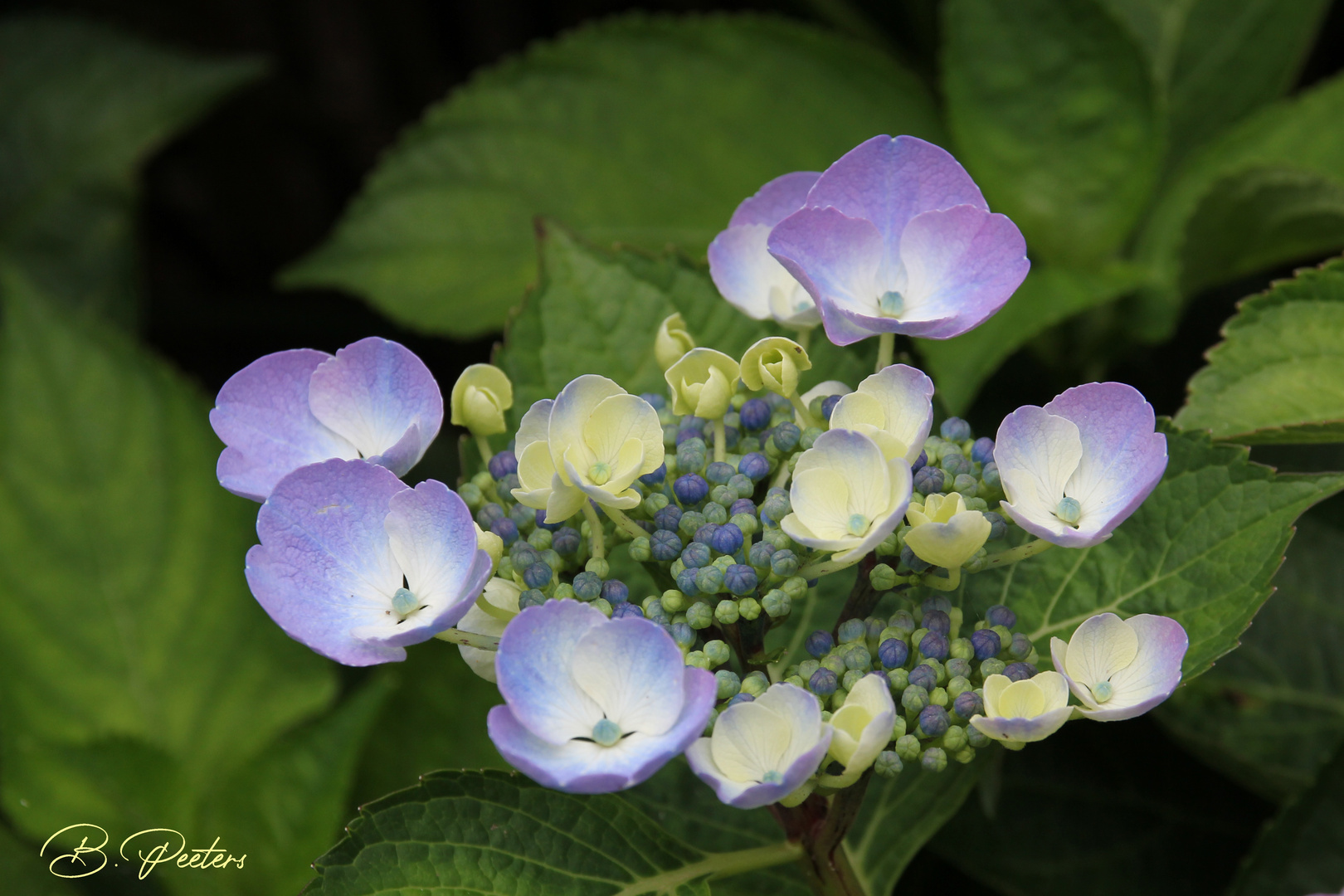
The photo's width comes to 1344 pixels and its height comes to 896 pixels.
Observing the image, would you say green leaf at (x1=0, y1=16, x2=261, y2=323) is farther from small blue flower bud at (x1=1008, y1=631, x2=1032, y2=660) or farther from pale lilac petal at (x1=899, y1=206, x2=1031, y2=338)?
small blue flower bud at (x1=1008, y1=631, x2=1032, y2=660)

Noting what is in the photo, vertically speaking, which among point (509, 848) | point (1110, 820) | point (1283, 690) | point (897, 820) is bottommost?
point (1110, 820)

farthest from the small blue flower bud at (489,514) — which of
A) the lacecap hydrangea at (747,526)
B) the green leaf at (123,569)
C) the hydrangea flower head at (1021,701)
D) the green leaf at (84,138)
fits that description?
the green leaf at (84,138)

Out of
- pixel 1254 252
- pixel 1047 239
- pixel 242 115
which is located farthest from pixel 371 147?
pixel 1254 252

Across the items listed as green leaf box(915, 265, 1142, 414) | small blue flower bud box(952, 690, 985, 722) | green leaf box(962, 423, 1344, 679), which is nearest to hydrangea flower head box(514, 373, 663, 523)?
small blue flower bud box(952, 690, 985, 722)

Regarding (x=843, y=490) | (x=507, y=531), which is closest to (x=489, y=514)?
(x=507, y=531)

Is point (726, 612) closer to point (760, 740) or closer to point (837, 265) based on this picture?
point (760, 740)

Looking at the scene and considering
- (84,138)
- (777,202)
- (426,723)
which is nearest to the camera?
(777,202)
